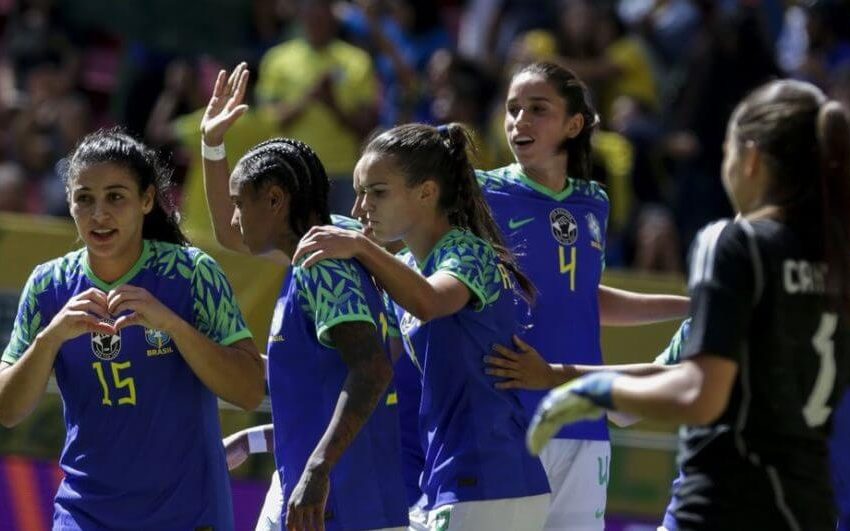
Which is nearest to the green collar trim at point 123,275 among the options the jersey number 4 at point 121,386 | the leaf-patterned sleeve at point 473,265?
the jersey number 4 at point 121,386

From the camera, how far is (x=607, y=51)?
11.7 meters

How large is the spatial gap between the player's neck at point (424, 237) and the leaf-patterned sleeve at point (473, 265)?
63 millimetres

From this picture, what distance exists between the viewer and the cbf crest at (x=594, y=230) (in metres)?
5.78

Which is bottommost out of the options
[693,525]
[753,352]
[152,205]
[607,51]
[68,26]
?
[693,525]

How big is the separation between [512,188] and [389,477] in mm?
1604

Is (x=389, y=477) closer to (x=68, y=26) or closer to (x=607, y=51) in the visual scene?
(x=607, y=51)

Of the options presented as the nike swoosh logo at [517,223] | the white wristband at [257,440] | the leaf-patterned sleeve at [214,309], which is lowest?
the white wristband at [257,440]

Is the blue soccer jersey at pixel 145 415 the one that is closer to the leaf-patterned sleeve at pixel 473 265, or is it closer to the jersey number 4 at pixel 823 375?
the leaf-patterned sleeve at pixel 473 265

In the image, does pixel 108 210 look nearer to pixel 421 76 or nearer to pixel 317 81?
pixel 317 81

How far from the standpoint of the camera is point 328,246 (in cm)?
438

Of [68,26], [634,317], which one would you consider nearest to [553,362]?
[634,317]

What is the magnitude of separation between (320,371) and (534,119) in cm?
172

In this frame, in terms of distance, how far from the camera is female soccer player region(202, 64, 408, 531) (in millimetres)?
4219

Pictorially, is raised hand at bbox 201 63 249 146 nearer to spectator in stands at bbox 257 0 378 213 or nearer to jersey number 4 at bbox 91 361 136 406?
jersey number 4 at bbox 91 361 136 406
